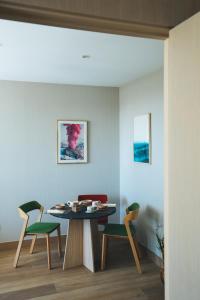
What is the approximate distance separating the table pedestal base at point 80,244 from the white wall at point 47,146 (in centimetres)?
99

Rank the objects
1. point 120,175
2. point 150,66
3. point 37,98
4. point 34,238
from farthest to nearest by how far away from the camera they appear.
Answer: point 120,175 → point 37,98 → point 34,238 → point 150,66

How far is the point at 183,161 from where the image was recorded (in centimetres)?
132

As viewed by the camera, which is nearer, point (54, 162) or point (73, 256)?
point (73, 256)

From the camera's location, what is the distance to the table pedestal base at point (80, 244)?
11.2 feet

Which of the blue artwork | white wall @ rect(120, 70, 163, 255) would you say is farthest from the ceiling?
the blue artwork

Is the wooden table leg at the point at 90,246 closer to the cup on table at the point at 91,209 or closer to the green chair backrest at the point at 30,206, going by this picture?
the cup on table at the point at 91,209

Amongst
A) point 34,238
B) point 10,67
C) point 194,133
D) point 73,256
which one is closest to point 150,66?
point 10,67

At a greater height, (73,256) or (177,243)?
(177,243)

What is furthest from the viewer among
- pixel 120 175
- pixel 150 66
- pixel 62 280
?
pixel 120 175

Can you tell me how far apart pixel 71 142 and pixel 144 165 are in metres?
1.26

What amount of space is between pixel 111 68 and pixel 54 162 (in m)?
1.75

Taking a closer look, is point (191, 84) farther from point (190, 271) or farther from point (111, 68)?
point (111, 68)

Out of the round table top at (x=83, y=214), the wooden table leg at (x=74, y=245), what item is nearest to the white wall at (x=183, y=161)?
the round table top at (x=83, y=214)

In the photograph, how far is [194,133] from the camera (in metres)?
1.24
